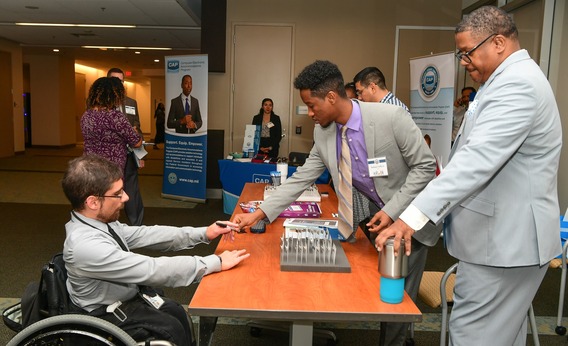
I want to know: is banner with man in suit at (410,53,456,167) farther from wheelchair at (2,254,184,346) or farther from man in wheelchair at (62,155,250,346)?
wheelchair at (2,254,184,346)

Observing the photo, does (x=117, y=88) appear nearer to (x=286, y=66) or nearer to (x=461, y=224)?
(x=461, y=224)

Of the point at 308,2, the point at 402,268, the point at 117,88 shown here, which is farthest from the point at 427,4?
the point at 402,268

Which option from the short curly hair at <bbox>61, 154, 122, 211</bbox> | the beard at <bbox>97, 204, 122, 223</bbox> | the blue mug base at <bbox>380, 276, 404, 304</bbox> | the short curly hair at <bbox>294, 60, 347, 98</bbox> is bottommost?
the blue mug base at <bbox>380, 276, 404, 304</bbox>

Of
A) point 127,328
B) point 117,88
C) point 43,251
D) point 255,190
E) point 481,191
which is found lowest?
point 43,251

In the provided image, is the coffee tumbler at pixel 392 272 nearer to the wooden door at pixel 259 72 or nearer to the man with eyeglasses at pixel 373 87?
the man with eyeglasses at pixel 373 87

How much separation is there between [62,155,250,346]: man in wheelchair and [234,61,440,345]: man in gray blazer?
0.48 metres

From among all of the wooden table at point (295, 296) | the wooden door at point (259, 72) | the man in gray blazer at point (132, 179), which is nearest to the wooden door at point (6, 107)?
the wooden door at point (259, 72)

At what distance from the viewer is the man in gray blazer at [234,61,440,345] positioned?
188 cm

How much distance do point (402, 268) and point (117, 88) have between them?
2.99 metres

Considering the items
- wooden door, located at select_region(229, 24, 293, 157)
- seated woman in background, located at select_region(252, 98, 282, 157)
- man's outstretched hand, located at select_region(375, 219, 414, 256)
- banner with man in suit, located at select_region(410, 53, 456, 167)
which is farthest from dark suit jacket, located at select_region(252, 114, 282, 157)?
man's outstretched hand, located at select_region(375, 219, 414, 256)

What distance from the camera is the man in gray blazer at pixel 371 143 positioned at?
1877mm

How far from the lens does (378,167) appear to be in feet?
6.40

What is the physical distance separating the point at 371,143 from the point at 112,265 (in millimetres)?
1061

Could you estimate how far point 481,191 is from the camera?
148 centimetres
